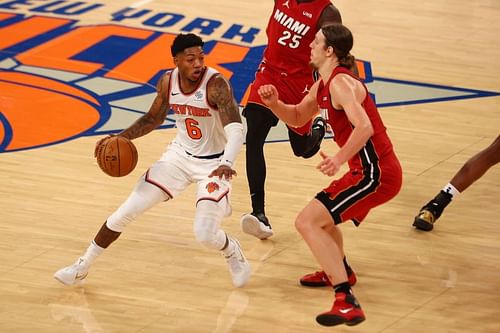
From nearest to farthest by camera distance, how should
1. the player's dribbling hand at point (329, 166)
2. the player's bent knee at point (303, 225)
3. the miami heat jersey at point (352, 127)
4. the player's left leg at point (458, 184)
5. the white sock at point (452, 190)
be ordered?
the player's dribbling hand at point (329, 166) < the player's bent knee at point (303, 225) < the miami heat jersey at point (352, 127) < the player's left leg at point (458, 184) < the white sock at point (452, 190)

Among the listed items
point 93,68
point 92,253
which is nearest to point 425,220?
point 92,253

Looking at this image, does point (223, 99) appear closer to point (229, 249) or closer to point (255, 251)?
point (229, 249)

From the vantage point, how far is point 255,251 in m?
7.20

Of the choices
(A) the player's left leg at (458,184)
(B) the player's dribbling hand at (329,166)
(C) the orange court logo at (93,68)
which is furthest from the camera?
(C) the orange court logo at (93,68)

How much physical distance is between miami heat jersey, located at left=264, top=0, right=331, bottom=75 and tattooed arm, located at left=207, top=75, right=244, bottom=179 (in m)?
1.16

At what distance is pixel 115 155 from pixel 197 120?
1.96 feet

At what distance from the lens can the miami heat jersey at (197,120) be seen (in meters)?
6.41

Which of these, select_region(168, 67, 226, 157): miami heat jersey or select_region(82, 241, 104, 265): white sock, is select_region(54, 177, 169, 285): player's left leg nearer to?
select_region(82, 241, 104, 265): white sock

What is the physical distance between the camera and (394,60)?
12.5 m

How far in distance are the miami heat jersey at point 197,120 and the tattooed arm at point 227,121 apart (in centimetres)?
6

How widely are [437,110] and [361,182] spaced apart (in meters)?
4.98

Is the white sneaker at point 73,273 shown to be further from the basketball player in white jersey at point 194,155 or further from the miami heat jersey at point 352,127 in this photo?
the miami heat jersey at point 352,127

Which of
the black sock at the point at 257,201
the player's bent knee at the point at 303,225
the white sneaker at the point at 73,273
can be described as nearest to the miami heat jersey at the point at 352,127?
the player's bent knee at the point at 303,225

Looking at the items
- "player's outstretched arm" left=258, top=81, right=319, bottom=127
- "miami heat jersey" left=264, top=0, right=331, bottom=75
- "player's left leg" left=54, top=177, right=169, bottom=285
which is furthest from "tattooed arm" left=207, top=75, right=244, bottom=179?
"miami heat jersey" left=264, top=0, right=331, bottom=75
